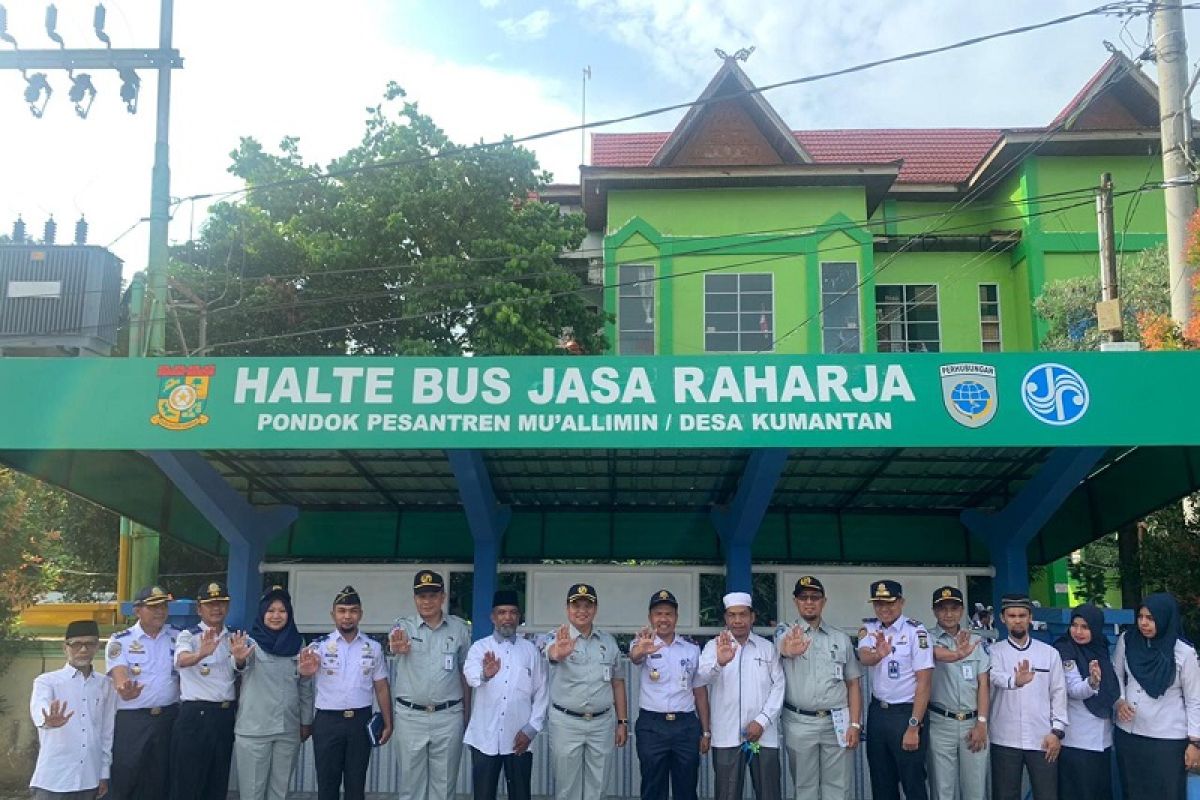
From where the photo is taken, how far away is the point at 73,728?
248 inches

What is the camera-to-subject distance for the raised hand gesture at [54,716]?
6.21 m

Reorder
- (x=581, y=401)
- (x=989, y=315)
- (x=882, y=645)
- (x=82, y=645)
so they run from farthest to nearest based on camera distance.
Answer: (x=989, y=315), (x=581, y=401), (x=882, y=645), (x=82, y=645)

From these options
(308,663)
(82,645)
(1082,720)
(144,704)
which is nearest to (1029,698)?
(1082,720)

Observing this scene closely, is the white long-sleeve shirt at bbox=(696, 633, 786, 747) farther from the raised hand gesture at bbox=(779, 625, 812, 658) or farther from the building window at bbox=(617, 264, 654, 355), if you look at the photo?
the building window at bbox=(617, 264, 654, 355)

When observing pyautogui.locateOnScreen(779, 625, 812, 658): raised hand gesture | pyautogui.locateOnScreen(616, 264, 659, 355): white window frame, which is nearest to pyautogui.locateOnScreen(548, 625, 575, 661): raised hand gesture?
pyautogui.locateOnScreen(779, 625, 812, 658): raised hand gesture

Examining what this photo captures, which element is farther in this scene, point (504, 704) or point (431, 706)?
point (431, 706)

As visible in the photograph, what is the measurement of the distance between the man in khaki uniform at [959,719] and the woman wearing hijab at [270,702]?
4.11m

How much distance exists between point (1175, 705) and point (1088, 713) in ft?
1.70

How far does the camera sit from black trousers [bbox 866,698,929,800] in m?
6.68

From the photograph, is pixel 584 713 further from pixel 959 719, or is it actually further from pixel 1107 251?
pixel 1107 251

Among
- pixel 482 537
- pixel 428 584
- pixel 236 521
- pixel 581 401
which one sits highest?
pixel 581 401

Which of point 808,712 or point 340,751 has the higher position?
point 808,712

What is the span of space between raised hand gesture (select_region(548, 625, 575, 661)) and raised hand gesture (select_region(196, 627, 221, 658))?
86.2 inches

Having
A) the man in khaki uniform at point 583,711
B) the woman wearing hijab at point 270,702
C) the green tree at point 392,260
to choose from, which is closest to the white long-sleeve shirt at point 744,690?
the man in khaki uniform at point 583,711
